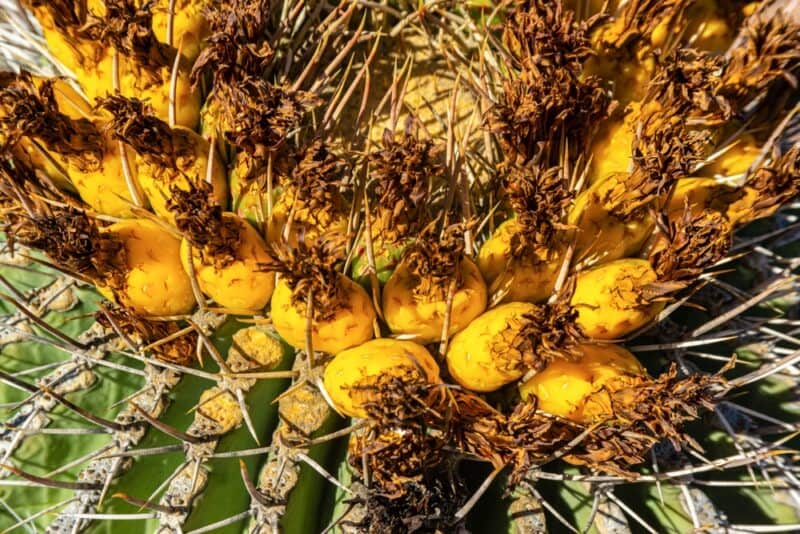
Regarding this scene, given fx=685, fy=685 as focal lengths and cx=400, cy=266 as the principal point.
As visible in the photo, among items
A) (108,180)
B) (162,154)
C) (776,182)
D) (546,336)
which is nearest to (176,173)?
(162,154)

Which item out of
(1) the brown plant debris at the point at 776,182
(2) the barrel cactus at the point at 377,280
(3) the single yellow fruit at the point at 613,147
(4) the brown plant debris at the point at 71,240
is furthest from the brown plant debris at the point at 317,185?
(1) the brown plant debris at the point at 776,182

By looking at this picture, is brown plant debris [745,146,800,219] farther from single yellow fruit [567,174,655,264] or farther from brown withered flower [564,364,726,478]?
brown withered flower [564,364,726,478]

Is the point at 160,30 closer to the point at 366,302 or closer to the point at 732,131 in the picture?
the point at 366,302

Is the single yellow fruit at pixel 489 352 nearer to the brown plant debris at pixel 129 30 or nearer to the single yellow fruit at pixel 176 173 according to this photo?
the single yellow fruit at pixel 176 173

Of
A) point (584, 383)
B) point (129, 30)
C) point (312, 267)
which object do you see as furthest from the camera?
point (129, 30)

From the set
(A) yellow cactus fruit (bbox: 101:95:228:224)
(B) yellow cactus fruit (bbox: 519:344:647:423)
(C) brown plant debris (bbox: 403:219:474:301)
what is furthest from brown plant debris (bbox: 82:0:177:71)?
(B) yellow cactus fruit (bbox: 519:344:647:423)

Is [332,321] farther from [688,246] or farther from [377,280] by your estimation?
[688,246]
